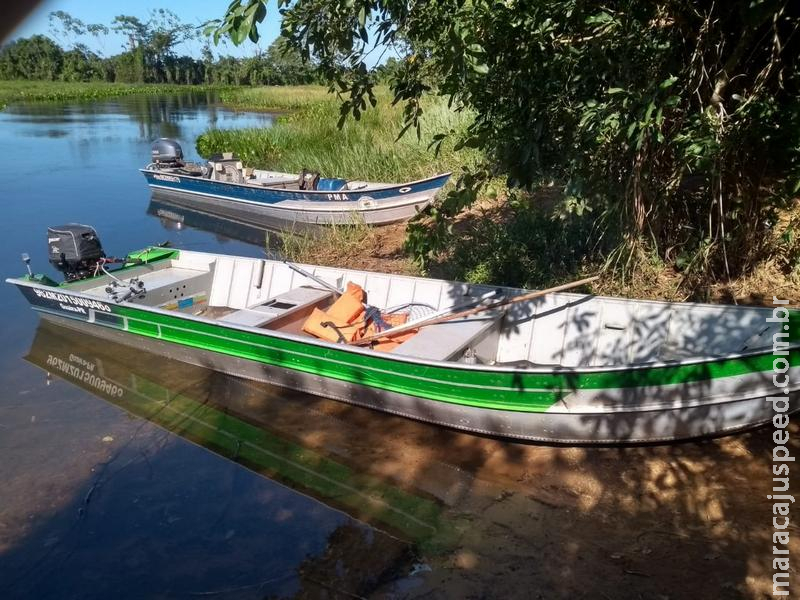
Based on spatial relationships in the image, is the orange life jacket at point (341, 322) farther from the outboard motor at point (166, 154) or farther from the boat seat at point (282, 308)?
the outboard motor at point (166, 154)

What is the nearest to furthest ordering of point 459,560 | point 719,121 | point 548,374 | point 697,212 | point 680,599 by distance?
point 680,599 → point 459,560 → point 548,374 → point 719,121 → point 697,212

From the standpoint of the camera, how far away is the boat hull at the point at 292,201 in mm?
13414

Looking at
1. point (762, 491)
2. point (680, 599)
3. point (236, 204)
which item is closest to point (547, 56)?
point (762, 491)

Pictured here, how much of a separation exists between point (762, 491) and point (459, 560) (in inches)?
92.1

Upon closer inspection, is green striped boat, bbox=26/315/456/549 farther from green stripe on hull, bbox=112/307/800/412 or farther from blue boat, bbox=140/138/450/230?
blue boat, bbox=140/138/450/230

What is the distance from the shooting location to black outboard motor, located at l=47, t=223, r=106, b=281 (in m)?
8.72

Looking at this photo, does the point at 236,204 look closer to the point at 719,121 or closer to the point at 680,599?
the point at 719,121

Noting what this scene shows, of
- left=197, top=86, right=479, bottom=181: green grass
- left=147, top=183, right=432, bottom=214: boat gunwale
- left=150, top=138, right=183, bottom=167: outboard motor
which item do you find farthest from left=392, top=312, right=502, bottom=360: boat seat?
left=150, top=138, right=183, bottom=167: outboard motor

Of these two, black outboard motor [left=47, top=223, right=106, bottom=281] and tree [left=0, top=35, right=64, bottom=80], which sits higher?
tree [left=0, top=35, right=64, bottom=80]

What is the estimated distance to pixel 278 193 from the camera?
14.7 metres

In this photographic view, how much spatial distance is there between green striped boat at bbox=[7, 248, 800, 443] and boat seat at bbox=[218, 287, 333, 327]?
0.8 inches

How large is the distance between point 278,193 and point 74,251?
21.2ft

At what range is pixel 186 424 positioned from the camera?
6.72 metres

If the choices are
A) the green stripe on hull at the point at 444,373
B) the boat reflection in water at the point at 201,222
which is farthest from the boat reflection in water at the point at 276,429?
the boat reflection in water at the point at 201,222
